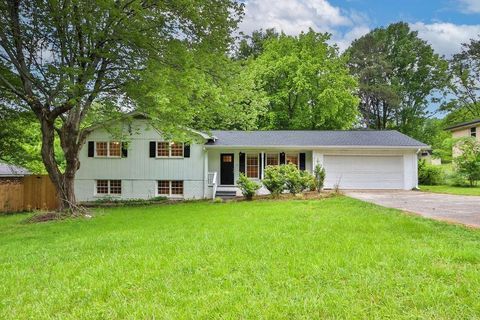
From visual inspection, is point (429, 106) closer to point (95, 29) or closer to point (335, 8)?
point (335, 8)

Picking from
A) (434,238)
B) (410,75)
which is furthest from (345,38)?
(434,238)

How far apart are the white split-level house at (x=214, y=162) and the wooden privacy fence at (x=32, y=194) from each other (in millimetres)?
1771

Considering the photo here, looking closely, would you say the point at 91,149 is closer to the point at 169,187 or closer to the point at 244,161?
the point at 169,187

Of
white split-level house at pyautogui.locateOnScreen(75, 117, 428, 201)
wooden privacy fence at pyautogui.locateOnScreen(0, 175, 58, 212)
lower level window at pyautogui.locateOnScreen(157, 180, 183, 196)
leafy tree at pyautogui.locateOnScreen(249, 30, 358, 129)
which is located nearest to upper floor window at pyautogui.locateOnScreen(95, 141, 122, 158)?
white split-level house at pyautogui.locateOnScreen(75, 117, 428, 201)

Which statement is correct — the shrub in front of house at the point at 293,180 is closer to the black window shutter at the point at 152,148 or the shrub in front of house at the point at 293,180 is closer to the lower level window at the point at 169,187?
the lower level window at the point at 169,187

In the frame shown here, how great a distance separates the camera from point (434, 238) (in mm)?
6270

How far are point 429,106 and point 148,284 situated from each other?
41.0 meters

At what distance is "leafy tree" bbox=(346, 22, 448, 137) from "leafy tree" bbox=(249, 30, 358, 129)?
23.3ft

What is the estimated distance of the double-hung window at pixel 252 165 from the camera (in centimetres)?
2041

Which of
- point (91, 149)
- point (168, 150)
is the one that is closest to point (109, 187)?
point (91, 149)

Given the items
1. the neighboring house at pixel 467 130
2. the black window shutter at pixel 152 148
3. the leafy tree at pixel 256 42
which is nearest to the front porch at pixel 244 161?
the black window shutter at pixel 152 148

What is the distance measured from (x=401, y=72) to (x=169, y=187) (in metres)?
30.4

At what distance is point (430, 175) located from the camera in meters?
23.8

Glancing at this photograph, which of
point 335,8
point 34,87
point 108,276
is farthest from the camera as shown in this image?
point 335,8
